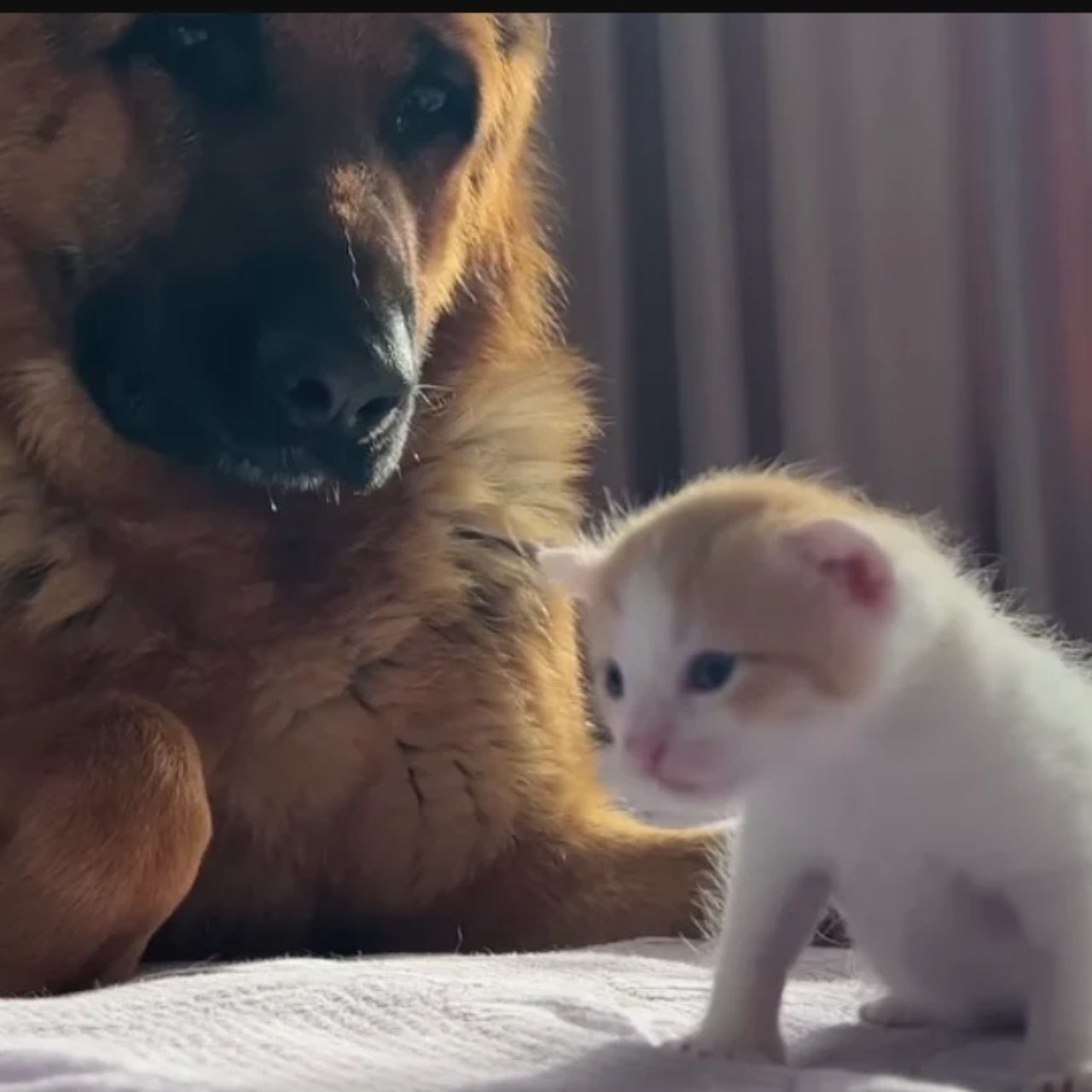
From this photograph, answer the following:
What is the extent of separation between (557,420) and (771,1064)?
76 centimetres

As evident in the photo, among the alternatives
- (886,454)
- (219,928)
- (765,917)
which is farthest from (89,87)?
(886,454)

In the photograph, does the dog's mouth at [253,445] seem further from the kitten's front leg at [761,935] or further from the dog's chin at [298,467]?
the kitten's front leg at [761,935]

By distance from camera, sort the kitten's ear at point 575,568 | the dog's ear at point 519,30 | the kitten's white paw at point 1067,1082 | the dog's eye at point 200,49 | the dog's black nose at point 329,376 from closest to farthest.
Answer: the kitten's white paw at point 1067,1082 → the kitten's ear at point 575,568 → the dog's black nose at point 329,376 → the dog's eye at point 200,49 → the dog's ear at point 519,30

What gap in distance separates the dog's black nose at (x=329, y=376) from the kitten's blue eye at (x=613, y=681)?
377 millimetres

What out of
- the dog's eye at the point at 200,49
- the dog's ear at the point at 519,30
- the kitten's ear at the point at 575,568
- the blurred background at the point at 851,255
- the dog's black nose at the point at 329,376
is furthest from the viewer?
the blurred background at the point at 851,255

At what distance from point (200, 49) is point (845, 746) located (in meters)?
0.69

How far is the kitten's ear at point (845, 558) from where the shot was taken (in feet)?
2.12

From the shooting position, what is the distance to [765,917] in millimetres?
711

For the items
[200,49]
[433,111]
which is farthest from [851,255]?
[200,49]

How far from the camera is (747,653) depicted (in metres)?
0.65

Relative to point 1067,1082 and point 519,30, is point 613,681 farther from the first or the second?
point 519,30

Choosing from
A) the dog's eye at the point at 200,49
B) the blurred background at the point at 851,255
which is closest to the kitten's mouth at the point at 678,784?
the dog's eye at the point at 200,49

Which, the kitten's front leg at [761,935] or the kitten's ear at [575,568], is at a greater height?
the kitten's ear at [575,568]

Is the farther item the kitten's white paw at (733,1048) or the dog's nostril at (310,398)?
the dog's nostril at (310,398)
